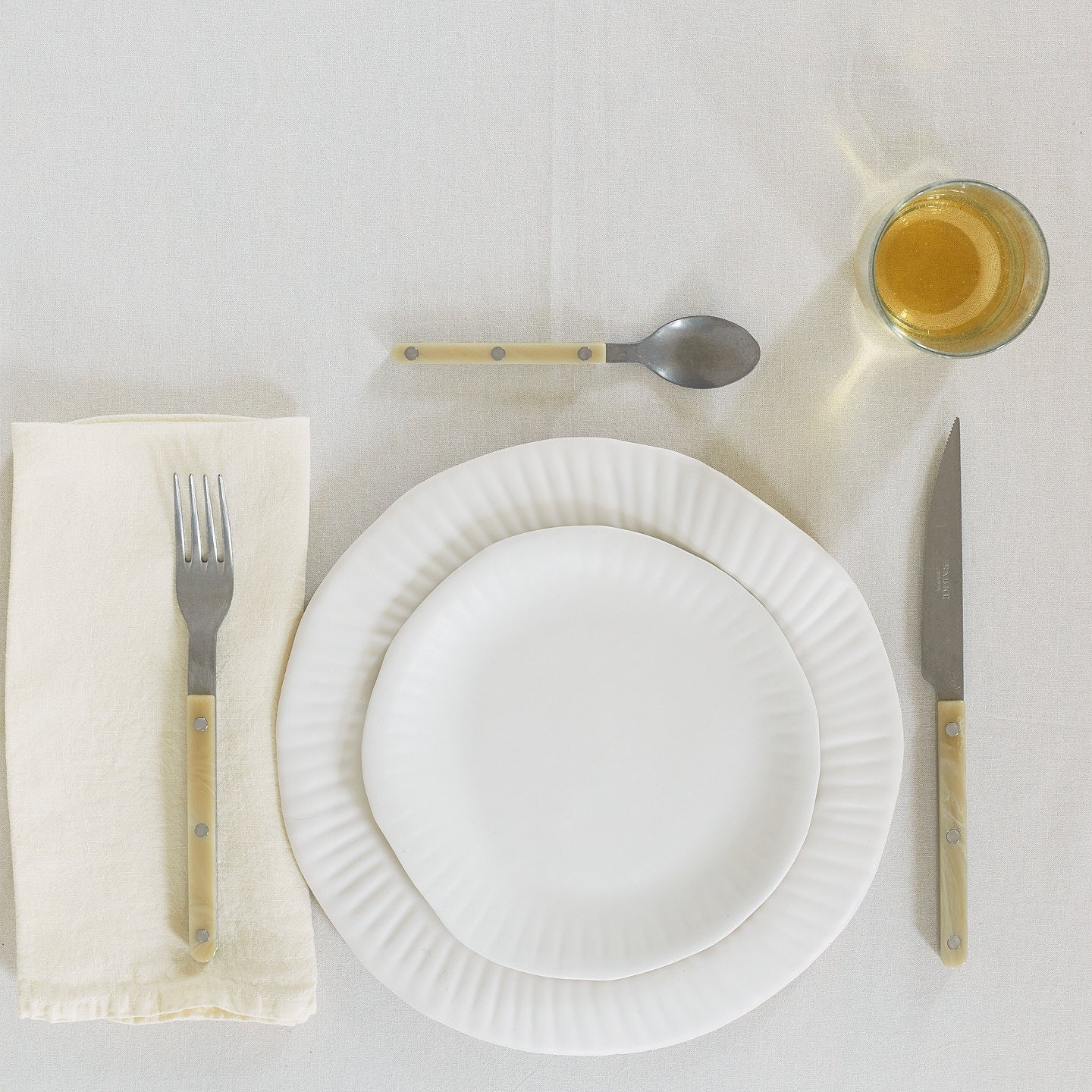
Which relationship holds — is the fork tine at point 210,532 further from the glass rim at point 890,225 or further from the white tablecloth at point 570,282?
the glass rim at point 890,225

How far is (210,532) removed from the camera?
563 millimetres

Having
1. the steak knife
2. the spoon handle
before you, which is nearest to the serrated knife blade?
the steak knife

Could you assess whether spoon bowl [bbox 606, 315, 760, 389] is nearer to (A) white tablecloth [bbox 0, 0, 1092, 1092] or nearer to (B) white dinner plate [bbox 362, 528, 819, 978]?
(A) white tablecloth [bbox 0, 0, 1092, 1092]

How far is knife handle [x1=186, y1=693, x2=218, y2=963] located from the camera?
550mm

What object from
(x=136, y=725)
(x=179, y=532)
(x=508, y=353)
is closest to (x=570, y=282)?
(x=508, y=353)

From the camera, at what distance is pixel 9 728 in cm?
56

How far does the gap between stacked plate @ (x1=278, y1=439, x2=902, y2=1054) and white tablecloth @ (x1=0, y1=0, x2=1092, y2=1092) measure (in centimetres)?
6

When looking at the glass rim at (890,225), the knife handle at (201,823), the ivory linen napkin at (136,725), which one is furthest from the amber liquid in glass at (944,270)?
the knife handle at (201,823)

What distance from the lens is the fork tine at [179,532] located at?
1.82 ft

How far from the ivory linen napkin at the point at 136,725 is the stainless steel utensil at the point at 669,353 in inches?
4.8

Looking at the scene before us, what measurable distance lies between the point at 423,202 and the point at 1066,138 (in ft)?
1.47

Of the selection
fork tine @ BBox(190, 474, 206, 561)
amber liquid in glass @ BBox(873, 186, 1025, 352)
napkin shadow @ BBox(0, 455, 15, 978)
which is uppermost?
amber liquid in glass @ BBox(873, 186, 1025, 352)

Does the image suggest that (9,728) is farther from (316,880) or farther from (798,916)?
(798,916)

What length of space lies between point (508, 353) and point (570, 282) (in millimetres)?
69
